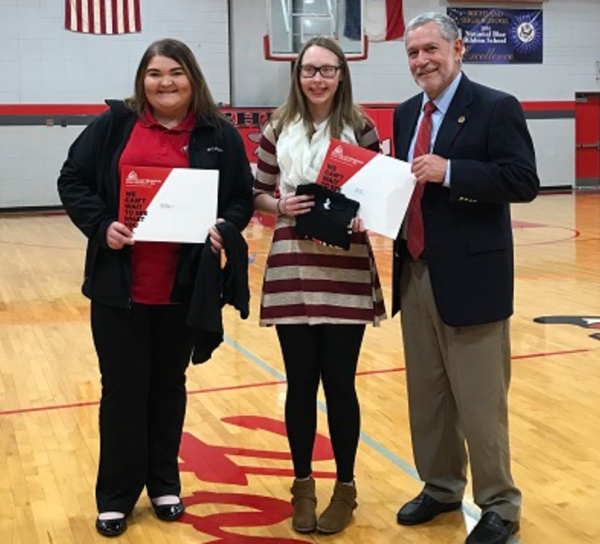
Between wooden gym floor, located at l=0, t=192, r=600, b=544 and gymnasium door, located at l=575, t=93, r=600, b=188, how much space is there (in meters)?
13.1

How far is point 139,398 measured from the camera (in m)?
3.43

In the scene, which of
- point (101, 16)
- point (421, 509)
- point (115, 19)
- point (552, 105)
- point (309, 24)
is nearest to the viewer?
point (421, 509)

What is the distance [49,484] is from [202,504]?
0.70m

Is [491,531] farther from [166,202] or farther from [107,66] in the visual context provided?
[107,66]

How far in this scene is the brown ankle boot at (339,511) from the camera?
3357mm

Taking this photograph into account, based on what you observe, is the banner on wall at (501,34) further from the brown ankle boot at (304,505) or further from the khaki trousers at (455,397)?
the brown ankle boot at (304,505)

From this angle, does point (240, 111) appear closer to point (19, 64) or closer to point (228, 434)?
point (19, 64)

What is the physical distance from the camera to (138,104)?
3.33 metres

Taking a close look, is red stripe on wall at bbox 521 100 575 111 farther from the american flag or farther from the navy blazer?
the navy blazer

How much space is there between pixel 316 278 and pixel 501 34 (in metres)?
17.3

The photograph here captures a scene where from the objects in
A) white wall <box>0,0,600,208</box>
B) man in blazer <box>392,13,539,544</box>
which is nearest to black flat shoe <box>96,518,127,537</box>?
man in blazer <box>392,13,539,544</box>

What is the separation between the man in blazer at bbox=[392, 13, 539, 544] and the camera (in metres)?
3.06

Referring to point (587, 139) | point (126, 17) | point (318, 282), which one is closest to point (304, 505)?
point (318, 282)

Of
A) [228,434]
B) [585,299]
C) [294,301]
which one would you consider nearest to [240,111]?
[585,299]
